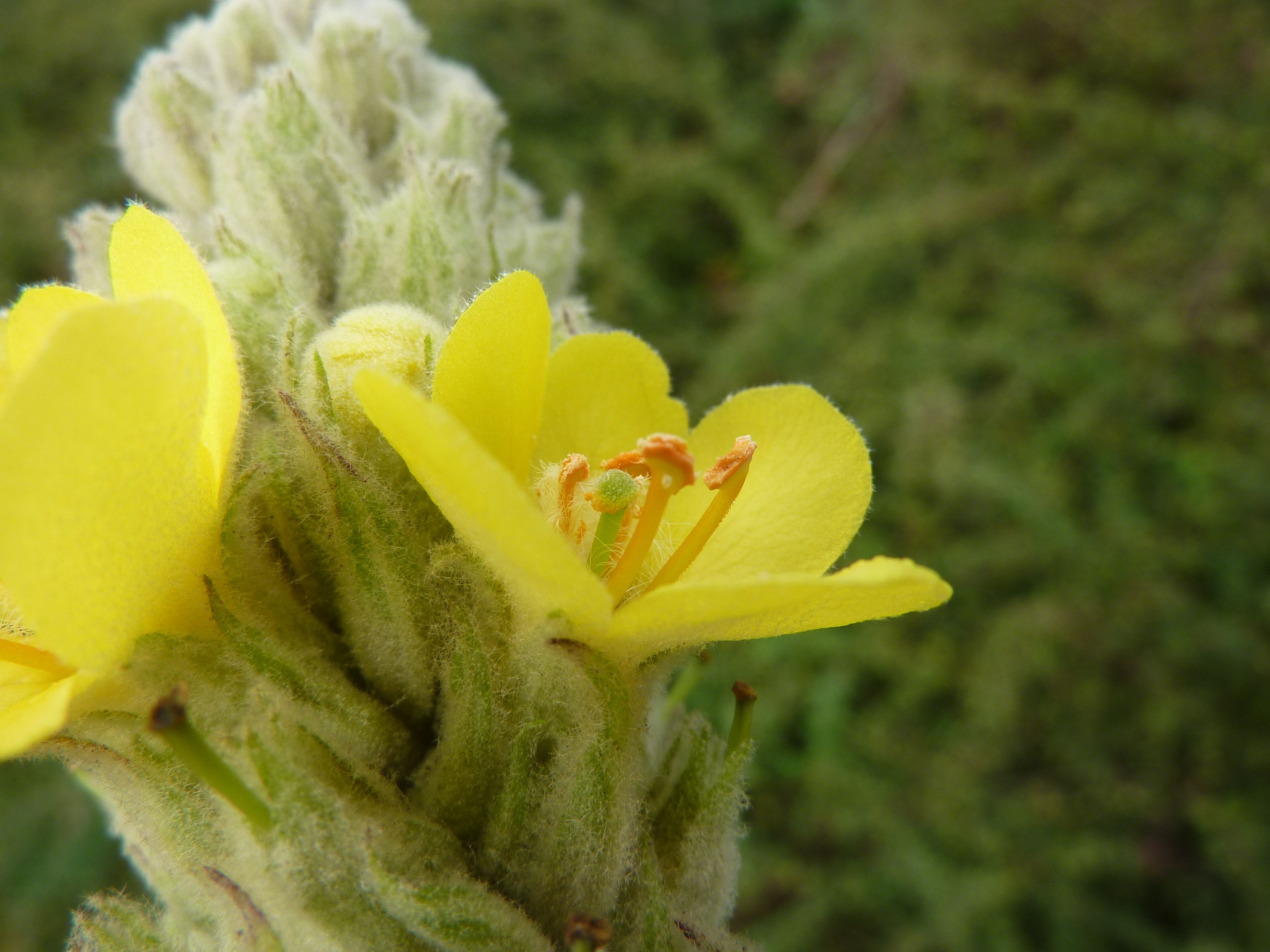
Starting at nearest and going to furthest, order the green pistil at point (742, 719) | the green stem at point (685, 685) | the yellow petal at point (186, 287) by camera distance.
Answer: the yellow petal at point (186, 287)
the green pistil at point (742, 719)
the green stem at point (685, 685)

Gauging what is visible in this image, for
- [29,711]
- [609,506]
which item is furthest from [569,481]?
[29,711]

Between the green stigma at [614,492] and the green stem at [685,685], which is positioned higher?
the green stigma at [614,492]

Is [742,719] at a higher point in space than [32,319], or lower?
lower

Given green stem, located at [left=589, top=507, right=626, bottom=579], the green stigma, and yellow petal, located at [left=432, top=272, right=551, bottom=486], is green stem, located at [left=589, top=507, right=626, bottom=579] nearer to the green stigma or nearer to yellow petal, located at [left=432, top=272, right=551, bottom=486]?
the green stigma

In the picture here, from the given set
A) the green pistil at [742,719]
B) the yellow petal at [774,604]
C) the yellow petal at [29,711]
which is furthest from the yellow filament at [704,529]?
the yellow petal at [29,711]

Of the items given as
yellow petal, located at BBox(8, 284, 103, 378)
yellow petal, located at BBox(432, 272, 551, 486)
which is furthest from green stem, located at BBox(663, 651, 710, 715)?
yellow petal, located at BBox(8, 284, 103, 378)

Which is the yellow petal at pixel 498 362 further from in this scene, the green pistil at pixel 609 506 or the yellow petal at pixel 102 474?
the yellow petal at pixel 102 474

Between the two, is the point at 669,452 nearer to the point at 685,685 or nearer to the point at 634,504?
the point at 634,504
